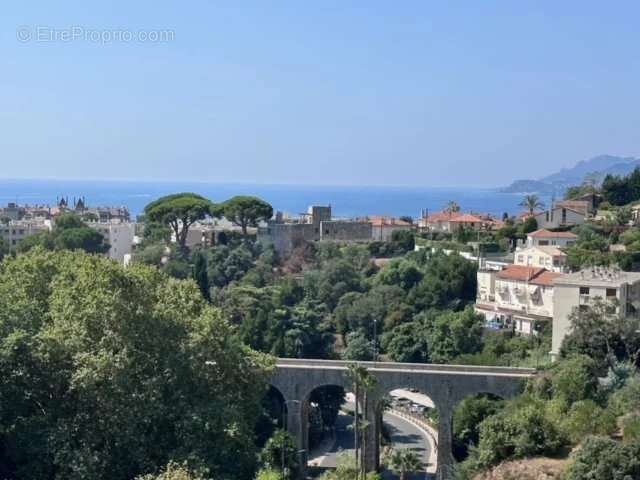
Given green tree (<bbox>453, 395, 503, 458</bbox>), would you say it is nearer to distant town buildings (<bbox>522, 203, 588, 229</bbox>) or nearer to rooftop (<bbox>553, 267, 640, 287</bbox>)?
rooftop (<bbox>553, 267, 640, 287</bbox>)

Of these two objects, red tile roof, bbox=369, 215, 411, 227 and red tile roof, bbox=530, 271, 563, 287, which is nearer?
red tile roof, bbox=530, 271, 563, 287

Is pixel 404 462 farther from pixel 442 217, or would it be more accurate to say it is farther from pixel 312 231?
pixel 442 217

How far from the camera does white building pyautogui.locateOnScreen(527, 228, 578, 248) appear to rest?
5206cm

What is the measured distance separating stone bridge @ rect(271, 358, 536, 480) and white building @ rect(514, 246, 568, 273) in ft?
48.3

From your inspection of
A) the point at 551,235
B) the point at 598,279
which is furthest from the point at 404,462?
the point at 551,235

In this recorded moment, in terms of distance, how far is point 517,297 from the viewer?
45.1 metres

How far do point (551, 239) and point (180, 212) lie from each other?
26.1 metres

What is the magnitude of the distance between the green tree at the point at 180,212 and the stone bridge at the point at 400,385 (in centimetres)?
3093

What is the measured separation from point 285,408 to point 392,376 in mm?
4371

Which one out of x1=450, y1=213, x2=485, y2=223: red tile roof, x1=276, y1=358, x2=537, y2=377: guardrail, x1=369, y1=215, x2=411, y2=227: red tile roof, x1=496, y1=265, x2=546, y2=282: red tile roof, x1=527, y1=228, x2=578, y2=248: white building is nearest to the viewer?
x1=276, y1=358, x2=537, y2=377: guardrail

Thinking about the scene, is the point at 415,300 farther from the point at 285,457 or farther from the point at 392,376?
the point at 285,457

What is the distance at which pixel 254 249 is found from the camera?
63.8 meters

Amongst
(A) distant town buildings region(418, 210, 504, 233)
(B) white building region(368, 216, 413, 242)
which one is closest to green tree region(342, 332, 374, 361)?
(A) distant town buildings region(418, 210, 504, 233)

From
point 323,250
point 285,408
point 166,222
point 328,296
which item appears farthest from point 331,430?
point 166,222
